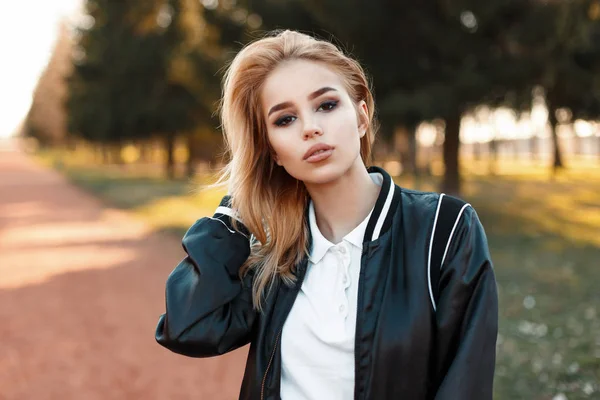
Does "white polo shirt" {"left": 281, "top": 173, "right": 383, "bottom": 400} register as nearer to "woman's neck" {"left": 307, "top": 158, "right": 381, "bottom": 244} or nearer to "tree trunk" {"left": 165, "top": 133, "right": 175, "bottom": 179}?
"woman's neck" {"left": 307, "top": 158, "right": 381, "bottom": 244}

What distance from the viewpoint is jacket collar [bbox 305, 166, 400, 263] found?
5.90 ft

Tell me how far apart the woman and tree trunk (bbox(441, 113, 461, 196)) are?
1250 cm

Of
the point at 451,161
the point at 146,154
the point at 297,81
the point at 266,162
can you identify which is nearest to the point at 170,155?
the point at 451,161

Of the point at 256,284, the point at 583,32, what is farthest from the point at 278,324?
the point at 583,32

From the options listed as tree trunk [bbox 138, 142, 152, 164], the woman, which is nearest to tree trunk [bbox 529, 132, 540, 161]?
tree trunk [bbox 138, 142, 152, 164]

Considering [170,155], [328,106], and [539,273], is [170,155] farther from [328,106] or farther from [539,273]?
[328,106]

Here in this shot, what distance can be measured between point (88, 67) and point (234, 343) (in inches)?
1300

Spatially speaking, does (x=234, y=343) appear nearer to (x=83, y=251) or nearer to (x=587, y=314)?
(x=587, y=314)

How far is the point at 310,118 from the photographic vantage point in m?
1.90

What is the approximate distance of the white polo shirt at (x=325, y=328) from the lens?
5.82ft

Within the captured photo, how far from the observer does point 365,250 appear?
1775 millimetres

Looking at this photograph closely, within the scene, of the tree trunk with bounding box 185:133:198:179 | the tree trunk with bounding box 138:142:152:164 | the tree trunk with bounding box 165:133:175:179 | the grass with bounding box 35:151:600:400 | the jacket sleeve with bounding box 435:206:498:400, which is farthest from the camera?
the tree trunk with bounding box 138:142:152:164

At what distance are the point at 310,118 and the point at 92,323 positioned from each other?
5507 mm

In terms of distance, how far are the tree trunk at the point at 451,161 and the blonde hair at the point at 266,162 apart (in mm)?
12440
